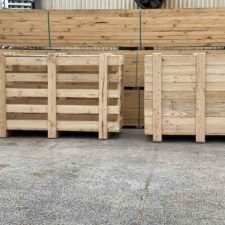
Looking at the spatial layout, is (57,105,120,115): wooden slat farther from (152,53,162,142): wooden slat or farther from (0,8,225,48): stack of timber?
(0,8,225,48): stack of timber

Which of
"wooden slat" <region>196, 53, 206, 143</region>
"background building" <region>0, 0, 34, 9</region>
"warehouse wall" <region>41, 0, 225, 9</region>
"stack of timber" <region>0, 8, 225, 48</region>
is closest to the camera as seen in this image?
"wooden slat" <region>196, 53, 206, 143</region>

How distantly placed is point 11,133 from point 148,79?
2.77 metres

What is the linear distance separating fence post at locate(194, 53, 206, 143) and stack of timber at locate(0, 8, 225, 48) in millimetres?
1468

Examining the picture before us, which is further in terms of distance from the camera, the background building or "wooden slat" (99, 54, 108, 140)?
the background building

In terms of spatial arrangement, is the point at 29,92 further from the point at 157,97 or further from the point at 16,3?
the point at 16,3

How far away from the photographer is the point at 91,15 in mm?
9625

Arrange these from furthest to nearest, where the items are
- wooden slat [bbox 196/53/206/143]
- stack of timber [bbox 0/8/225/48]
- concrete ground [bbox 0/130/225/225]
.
→ stack of timber [bbox 0/8/225/48], wooden slat [bbox 196/53/206/143], concrete ground [bbox 0/130/225/225]

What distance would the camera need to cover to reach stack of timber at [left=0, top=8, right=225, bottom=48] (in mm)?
9391

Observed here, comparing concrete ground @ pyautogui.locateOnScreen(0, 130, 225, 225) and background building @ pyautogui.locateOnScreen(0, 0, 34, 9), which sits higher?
background building @ pyautogui.locateOnScreen(0, 0, 34, 9)

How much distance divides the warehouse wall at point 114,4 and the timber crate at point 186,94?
251 inches

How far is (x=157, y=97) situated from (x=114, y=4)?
6.91 meters

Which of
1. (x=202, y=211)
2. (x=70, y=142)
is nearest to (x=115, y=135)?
(x=70, y=142)

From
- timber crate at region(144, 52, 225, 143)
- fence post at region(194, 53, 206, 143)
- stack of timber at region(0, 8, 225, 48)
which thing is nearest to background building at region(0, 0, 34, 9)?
stack of timber at region(0, 8, 225, 48)

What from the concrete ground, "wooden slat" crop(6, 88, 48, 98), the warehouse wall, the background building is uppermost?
the background building
